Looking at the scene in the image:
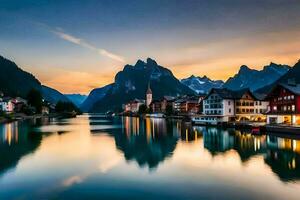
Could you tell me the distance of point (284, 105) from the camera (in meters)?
64.1

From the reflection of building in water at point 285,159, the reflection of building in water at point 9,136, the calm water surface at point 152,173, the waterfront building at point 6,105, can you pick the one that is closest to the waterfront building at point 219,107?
the reflection of building in water at point 285,159

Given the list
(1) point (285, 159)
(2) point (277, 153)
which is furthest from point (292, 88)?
(1) point (285, 159)

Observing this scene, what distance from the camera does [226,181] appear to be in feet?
80.5

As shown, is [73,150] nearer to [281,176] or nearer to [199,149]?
[199,149]

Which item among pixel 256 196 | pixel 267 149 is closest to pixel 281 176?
pixel 256 196

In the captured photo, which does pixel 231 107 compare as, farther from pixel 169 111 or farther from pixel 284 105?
pixel 169 111

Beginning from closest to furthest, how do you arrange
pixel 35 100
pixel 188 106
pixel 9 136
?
1. pixel 9 136
2. pixel 35 100
3. pixel 188 106

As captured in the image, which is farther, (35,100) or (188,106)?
(188,106)

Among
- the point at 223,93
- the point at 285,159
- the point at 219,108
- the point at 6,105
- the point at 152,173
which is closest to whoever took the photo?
the point at 152,173

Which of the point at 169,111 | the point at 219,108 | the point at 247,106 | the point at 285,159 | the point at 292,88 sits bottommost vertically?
the point at 285,159

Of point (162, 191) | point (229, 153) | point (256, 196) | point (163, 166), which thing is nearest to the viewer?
point (256, 196)

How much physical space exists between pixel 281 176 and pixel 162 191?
11.1 m

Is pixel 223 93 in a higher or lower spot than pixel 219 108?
higher

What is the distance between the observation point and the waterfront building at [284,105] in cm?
6035
